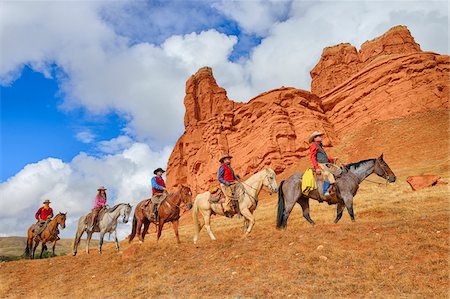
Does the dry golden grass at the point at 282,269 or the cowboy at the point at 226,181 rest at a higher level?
the cowboy at the point at 226,181

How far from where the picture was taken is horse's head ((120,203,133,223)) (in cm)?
1712

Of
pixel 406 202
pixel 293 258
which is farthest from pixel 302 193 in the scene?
pixel 406 202

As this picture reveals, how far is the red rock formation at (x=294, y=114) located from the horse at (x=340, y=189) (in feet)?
155

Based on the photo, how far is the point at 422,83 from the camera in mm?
58219

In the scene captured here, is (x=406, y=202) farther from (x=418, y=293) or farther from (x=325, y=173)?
(x=418, y=293)

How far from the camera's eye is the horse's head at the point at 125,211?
17125 millimetres

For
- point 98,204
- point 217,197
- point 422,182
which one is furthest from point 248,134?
point 217,197

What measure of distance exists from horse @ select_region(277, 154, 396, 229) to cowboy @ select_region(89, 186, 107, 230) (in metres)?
10.2

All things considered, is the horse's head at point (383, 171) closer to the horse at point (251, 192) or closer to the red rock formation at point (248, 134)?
the horse at point (251, 192)

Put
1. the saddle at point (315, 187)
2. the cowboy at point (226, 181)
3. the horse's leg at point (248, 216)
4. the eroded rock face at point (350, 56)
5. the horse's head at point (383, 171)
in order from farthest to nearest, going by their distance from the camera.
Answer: the eroded rock face at point (350, 56) → the cowboy at point (226, 181) → the horse's head at point (383, 171) → the horse's leg at point (248, 216) → the saddle at point (315, 187)

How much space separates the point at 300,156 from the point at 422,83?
78.8ft

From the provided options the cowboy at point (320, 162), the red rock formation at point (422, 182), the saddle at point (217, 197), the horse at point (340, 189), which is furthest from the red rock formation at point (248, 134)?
the cowboy at point (320, 162)

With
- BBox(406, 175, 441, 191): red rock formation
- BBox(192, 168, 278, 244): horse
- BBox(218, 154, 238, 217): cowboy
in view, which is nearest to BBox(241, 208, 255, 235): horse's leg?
BBox(192, 168, 278, 244): horse

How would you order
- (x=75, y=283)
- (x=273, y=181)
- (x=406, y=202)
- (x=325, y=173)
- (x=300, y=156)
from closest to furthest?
(x=75, y=283) < (x=325, y=173) < (x=273, y=181) < (x=406, y=202) < (x=300, y=156)
